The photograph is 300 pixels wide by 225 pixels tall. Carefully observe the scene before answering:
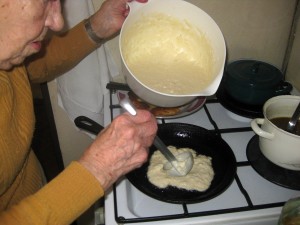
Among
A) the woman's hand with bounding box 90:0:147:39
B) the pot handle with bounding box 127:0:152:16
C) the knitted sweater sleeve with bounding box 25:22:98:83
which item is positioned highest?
the pot handle with bounding box 127:0:152:16

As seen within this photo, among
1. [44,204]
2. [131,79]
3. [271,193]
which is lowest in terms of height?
[271,193]

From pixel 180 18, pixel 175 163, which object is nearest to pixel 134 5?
pixel 180 18

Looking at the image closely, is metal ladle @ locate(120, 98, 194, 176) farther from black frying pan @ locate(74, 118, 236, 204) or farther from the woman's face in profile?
the woman's face in profile

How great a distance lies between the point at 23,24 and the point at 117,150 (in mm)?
280

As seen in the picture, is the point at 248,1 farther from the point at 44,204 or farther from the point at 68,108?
the point at 44,204

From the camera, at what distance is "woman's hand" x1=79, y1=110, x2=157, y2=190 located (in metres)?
0.60

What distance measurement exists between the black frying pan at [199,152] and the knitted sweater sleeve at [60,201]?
150mm

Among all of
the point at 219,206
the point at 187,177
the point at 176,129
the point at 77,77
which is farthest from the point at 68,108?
the point at 219,206

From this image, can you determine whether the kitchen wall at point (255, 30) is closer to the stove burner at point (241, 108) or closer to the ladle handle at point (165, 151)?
the stove burner at point (241, 108)

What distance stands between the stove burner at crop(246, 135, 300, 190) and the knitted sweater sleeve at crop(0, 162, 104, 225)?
0.40 meters

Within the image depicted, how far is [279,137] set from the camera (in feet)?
2.30

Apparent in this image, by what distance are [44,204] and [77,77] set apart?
19.7 inches

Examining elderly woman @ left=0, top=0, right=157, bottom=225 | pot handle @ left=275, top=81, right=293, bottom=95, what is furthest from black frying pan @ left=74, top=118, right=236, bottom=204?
pot handle @ left=275, top=81, right=293, bottom=95

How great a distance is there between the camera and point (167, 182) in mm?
738
